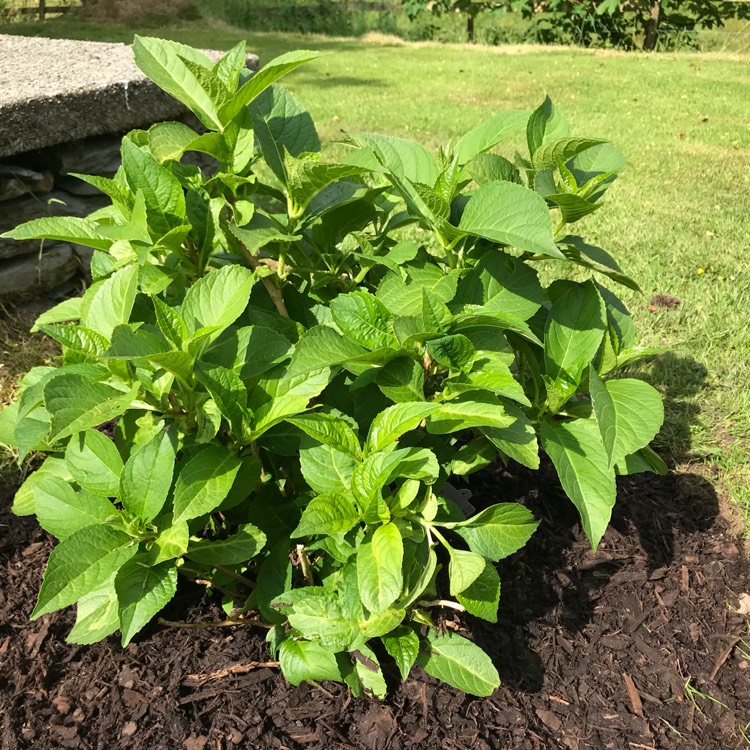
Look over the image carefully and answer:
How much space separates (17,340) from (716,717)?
2827mm

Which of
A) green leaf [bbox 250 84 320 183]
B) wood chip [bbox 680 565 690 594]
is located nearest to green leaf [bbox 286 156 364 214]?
green leaf [bbox 250 84 320 183]

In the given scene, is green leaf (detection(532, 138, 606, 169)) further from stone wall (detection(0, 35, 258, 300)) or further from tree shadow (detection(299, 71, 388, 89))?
tree shadow (detection(299, 71, 388, 89))

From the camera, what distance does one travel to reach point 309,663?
142 centimetres

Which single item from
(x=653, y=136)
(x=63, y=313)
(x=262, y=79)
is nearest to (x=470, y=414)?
(x=262, y=79)

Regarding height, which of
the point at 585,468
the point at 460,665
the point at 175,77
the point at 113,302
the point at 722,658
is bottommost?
the point at 722,658

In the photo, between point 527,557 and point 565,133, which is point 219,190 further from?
point 527,557

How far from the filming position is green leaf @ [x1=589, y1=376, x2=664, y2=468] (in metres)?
1.26

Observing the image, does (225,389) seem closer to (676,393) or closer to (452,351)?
(452,351)

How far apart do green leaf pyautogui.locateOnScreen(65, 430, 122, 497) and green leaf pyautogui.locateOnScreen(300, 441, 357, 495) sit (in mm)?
367

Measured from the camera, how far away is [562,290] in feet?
5.25

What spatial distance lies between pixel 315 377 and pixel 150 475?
34 cm

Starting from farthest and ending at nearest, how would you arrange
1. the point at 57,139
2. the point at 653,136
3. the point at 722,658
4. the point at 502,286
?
the point at 653,136 < the point at 57,139 < the point at 722,658 < the point at 502,286

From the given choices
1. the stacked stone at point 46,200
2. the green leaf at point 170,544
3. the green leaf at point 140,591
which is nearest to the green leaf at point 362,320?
the green leaf at point 170,544

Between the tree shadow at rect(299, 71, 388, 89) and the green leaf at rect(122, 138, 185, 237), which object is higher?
the green leaf at rect(122, 138, 185, 237)
